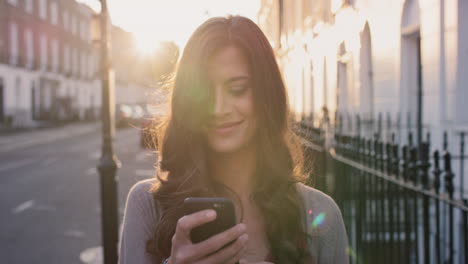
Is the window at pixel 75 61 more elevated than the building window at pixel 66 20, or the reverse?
the building window at pixel 66 20

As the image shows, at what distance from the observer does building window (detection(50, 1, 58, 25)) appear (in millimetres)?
45259

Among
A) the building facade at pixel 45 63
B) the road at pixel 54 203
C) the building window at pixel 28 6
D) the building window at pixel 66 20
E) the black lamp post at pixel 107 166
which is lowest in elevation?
the road at pixel 54 203

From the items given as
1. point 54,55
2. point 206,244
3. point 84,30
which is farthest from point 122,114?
point 206,244

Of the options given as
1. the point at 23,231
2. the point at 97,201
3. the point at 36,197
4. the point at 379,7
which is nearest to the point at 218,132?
the point at 379,7

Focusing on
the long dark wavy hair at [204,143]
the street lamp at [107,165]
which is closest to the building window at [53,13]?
the street lamp at [107,165]

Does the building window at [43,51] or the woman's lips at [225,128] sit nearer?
the woman's lips at [225,128]

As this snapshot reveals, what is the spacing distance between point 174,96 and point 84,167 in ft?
48.0

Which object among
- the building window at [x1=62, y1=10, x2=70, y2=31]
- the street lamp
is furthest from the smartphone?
the building window at [x1=62, y1=10, x2=70, y2=31]

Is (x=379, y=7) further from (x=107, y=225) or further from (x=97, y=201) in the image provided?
(x=97, y=201)

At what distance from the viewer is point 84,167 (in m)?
15.9

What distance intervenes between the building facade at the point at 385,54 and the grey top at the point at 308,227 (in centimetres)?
120

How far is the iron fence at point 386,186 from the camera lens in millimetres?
2693

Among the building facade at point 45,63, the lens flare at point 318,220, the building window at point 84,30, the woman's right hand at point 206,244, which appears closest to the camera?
the woman's right hand at point 206,244

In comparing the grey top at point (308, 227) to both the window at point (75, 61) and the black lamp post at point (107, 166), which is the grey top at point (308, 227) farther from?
the window at point (75, 61)
